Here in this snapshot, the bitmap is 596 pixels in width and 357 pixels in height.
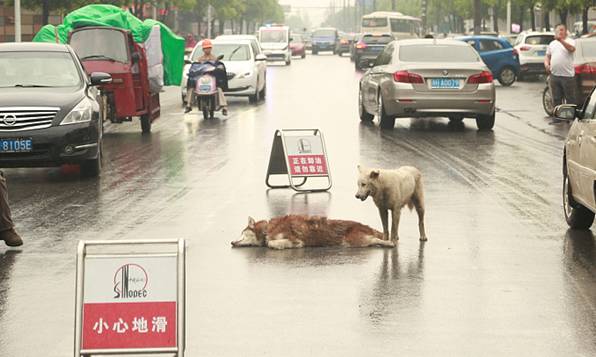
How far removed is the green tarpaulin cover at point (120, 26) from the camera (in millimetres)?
25297

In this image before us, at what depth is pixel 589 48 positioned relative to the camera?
29.1 meters

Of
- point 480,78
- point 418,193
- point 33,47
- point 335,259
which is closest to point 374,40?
point 480,78

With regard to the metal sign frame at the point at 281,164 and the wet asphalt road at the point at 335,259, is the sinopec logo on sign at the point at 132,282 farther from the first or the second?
the metal sign frame at the point at 281,164

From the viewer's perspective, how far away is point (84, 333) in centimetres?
627

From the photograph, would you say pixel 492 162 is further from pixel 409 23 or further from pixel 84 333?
pixel 409 23

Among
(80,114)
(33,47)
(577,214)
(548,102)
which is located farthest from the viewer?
(548,102)

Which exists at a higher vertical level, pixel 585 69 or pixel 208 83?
pixel 585 69

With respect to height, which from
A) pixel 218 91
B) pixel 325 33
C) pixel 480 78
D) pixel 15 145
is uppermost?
pixel 325 33

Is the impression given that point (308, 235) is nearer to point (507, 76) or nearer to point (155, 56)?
point (155, 56)

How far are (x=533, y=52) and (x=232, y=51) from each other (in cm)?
1559

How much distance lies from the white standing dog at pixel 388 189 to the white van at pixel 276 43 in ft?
195

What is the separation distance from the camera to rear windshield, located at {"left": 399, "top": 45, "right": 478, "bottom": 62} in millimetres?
23938

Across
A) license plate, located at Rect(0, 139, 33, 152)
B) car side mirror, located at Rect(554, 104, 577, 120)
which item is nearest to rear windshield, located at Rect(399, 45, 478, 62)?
license plate, located at Rect(0, 139, 33, 152)

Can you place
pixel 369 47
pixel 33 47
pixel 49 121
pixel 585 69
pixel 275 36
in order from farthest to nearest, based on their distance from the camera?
1. pixel 275 36
2. pixel 369 47
3. pixel 585 69
4. pixel 33 47
5. pixel 49 121
